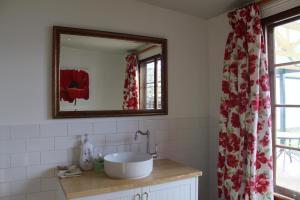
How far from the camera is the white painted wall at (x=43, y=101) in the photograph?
171 centimetres

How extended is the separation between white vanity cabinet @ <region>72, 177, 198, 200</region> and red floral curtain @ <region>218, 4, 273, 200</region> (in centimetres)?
39

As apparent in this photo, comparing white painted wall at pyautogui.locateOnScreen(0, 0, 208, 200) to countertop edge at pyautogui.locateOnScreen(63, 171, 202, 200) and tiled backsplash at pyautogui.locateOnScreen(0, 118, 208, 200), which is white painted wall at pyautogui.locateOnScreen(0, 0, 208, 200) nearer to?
tiled backsplash at pyautogui.locateOnScreen(0, 118, 208, 200)

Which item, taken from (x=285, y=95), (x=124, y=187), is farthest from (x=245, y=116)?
(x=124, y=187)

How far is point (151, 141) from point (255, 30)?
1274mm

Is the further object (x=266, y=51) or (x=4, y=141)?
(x=266, y=51)

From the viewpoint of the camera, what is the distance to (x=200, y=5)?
222cm

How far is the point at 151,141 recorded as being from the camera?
7.33 ft

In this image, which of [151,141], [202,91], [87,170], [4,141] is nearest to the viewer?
[4,141]

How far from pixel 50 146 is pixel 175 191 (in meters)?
0.99

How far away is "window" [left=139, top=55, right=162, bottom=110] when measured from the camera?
2.20 meters

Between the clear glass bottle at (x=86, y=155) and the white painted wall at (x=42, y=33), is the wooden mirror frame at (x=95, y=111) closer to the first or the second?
the white painted wall at (x=42, y=33)

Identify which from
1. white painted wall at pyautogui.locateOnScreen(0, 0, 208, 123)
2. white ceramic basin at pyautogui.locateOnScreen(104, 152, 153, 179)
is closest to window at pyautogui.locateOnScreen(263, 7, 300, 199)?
white painted wall at pyautogui.locateOnScreen(0, 0, 208, 123)

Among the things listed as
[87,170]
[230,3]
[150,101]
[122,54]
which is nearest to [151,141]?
[150,101]

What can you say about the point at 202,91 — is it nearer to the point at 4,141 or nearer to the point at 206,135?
the point at 206,135
